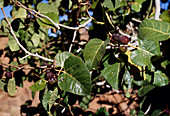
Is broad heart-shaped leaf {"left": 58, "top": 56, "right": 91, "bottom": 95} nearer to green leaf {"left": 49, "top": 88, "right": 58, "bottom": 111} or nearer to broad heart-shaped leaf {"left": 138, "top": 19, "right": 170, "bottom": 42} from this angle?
green leaf {"left": 49, "top": 88, "right": 58, "bottom": 111}

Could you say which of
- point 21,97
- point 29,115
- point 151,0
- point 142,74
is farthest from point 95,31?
point 21,97

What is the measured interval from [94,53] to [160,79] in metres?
0.46

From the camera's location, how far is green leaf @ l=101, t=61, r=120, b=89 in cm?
71

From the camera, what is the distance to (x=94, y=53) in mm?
636

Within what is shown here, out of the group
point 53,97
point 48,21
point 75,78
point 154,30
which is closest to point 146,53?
point 154,30

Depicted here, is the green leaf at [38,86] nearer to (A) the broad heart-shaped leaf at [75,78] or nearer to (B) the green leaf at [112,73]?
(A) the broad heart-shaped leaf at [75,78]

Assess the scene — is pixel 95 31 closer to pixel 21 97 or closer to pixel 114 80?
pixel 114 80

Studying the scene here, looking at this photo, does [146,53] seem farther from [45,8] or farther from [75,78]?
[45,8]

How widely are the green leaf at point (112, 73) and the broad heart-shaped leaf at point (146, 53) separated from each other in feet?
0.37

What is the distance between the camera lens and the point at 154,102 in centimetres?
157

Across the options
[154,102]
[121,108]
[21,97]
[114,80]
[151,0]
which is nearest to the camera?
[114,80]

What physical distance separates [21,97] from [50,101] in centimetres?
332

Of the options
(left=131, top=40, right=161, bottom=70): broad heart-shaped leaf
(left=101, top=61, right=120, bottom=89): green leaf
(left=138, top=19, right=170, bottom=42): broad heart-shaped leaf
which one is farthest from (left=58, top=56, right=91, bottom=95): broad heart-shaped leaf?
(left=138, top=19, right=170, bottom=42): broad heart-shaped leaf

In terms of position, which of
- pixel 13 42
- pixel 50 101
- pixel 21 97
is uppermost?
pixel 13 42
